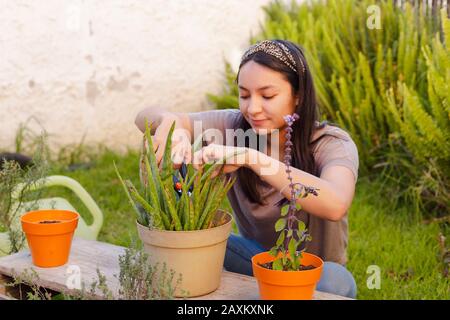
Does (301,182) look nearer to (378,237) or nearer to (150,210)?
(150,210)

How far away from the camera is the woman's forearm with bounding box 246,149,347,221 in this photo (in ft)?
5.69

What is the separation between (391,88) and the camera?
3.87m

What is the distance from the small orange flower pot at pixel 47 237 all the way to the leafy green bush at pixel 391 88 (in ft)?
7.41

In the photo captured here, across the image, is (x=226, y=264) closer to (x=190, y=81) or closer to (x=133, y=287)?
(x=133, y=287)

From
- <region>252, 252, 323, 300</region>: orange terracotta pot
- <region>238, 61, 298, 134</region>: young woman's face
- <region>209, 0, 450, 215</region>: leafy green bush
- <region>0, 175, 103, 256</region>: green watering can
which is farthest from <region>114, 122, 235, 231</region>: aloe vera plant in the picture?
<region>209, 0, 450, 215</region>: leafy green bush

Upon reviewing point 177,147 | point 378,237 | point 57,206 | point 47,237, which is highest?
point 177,147

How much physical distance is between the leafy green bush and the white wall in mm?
610

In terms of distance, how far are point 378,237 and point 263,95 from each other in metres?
1.77

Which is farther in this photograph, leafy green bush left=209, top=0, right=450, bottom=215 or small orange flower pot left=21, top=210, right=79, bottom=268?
leafy green bush left=209, top=0, right=450, bottom=215

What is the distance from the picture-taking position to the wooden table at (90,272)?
5.65ft

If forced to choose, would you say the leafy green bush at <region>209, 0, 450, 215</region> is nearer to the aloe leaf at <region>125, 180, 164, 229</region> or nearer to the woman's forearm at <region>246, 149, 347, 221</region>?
the woman's forearm at <region>246, 149, 347, 221</region>

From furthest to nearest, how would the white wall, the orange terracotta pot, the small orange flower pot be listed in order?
1. the white wall
2. the small orange flower pot
3. the orange terracotta pot

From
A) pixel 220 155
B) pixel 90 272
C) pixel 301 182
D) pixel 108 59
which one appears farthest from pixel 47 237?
pixel 108 59

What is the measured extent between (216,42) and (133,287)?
4.43 meters
